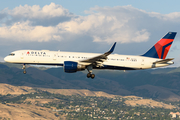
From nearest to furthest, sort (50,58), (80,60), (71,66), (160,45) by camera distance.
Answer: (71,66), (80,60), (50,58), (160,45)

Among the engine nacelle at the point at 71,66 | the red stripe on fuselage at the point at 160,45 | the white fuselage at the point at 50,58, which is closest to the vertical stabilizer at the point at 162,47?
the red stripe on fuselage at the point at 160,45

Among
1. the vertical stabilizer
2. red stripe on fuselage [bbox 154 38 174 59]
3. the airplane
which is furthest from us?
red stripe on fuselage [bbox 154 38 174 59]

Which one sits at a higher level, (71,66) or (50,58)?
(50,58)

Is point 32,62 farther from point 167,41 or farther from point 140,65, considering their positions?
point 167,41

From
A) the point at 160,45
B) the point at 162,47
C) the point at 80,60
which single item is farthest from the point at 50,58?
the point at 162,47

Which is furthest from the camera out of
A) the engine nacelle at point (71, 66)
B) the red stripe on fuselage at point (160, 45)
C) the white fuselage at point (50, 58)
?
the red stripe on fuselage at point (160, 45)

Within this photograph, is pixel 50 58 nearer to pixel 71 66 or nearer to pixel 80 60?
pixel 71 66

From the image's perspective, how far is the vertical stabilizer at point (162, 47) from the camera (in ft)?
228

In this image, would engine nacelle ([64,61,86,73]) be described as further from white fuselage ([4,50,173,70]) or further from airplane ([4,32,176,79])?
white fuselage ([4,50,173,70])

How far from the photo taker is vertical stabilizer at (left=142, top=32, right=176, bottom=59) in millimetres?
69375

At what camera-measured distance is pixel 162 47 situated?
229 feet

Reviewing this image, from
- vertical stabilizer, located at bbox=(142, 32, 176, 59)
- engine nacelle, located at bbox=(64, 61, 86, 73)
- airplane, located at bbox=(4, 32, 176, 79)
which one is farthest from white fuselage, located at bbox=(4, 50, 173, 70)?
vertical stabilizer, located at bbox=(142, 32, 176, 59)

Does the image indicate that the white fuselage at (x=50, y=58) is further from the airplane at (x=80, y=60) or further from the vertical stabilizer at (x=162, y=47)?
the vertical stabilizer at (x=162, y=47)

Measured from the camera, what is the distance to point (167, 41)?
70562 mm
